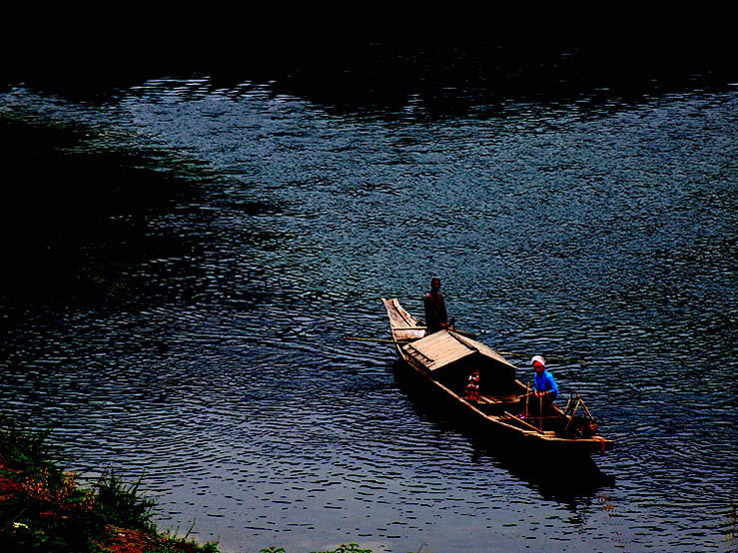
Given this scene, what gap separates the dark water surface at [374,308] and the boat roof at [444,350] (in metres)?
1.86

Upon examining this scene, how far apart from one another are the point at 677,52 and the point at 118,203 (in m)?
61.1

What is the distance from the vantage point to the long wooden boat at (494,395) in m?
32.5

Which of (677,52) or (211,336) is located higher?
(677,52)

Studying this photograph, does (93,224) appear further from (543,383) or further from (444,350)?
(543,383)

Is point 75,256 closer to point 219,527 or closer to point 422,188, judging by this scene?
point 422,188

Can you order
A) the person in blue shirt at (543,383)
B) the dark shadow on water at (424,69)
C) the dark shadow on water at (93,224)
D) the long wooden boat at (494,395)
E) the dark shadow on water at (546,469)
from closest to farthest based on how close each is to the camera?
the dark shadow on water at (546,469) < the long wooden boat at (494,395) < the person in blue shirt at (543,383) < the dark shadow on water at (93,224) < the dark shadow on water at (424,69)

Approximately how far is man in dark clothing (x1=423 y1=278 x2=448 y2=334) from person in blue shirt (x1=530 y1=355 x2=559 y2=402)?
6.59m

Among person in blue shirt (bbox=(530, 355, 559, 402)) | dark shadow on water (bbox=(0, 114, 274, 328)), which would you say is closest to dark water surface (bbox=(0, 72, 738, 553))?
dark shadow on water (bbox=(0, 114, 274, 328))

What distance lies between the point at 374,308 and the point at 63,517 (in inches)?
1053

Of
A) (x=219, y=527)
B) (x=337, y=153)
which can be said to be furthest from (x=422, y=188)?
(x=219, y=527)

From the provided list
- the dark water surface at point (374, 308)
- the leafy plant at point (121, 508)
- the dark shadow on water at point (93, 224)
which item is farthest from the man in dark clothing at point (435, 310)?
the leafy plant at point (121, 508)

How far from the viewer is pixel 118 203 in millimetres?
66250

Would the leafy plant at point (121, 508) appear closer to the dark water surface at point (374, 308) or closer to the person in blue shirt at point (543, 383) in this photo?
the dark water surface at point (374, 308)

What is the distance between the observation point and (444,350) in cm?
3869
